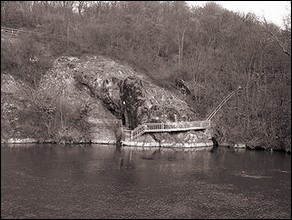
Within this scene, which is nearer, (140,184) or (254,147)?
(140,184)

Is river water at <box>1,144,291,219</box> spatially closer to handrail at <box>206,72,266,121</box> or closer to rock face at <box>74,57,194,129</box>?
rock face at <box>74,57,194,129</box>

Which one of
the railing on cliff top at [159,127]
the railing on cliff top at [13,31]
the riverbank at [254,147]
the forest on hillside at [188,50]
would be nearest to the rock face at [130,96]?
the railing on cliff top at [159,127]

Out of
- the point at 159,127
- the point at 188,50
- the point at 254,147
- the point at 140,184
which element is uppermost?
the point at 188,50

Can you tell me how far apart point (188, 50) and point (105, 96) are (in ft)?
78.7

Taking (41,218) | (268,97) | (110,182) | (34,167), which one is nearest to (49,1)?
(268,97)

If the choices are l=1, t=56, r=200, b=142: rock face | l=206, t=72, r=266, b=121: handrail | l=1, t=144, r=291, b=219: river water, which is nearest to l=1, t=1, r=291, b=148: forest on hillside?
l=206, t=72, r=266, b=121: handrail

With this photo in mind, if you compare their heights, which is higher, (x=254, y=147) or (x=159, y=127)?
(x=159, y=127)

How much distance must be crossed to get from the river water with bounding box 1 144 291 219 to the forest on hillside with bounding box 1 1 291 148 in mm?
10981

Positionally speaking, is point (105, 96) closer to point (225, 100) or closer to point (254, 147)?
point (225, 100)

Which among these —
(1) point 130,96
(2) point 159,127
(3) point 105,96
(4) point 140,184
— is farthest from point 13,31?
(4) point 140,184

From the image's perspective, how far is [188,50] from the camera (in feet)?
247

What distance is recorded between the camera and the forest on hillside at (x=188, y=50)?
2210 inches

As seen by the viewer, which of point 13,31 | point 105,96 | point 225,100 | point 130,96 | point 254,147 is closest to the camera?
point 254,147

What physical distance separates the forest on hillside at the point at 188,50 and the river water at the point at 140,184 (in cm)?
1098
